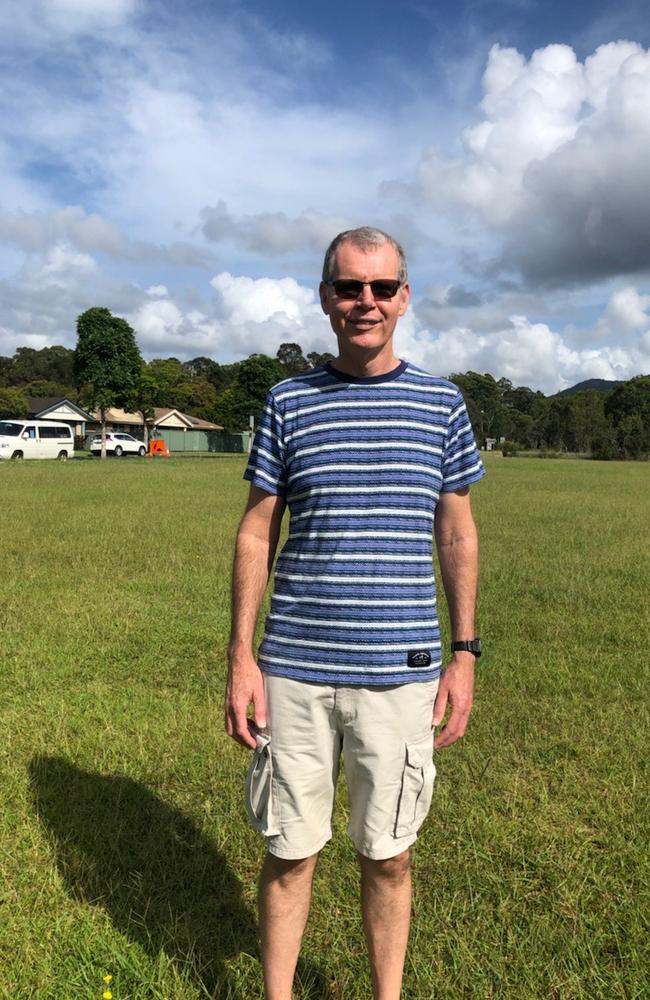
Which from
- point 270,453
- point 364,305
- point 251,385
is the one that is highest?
point 251,385

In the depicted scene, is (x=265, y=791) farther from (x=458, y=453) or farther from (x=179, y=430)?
(x=179, y=430)

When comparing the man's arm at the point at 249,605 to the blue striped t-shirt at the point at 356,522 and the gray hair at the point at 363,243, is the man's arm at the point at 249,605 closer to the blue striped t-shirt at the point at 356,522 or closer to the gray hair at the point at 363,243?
the blue striped t-shirt at the point at 356,522

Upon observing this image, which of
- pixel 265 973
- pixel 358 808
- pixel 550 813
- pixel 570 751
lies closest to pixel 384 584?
pixel 358 808

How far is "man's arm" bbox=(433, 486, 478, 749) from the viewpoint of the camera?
2.16m

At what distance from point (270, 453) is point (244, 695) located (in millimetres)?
654

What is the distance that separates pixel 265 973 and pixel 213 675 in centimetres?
322

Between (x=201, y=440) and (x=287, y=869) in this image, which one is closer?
(x=287, y=869)

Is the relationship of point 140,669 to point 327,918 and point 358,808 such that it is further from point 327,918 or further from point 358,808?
point 358,808

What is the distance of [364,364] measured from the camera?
6.58ft

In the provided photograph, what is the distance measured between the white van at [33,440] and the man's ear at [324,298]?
35.7 meters

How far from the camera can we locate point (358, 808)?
2.05m

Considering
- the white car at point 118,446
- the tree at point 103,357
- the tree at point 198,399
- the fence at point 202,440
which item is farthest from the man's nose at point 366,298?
the tree at point 198,399


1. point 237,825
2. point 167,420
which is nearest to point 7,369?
point 167,420

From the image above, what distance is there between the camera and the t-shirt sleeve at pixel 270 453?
2037 mm
